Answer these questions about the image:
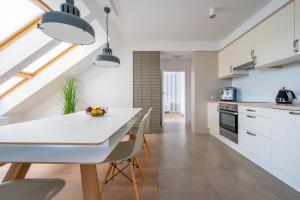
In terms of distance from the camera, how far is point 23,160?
1.05 metres

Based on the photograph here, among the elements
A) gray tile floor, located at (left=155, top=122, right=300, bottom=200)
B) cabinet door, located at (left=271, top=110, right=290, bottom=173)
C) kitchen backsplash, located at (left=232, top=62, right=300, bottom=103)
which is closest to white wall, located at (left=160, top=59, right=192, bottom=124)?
kitchen backsplash, located at (left=232, top=62, right=300, bottom=103)

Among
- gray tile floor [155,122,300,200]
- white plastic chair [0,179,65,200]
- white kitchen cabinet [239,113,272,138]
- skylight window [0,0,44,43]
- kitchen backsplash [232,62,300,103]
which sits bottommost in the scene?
gray tile floor [155,122,300,200]

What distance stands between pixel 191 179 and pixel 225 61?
3.17m

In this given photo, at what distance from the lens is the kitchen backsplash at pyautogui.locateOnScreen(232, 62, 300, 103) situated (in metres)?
2.52

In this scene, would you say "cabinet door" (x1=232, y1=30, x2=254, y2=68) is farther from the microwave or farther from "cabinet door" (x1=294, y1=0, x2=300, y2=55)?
"cabinet door" (x1=294, y1=0, x2=300, y2=55)

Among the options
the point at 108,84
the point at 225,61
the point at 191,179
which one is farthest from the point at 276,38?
the point at 108,84

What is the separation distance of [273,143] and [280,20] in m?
1.66

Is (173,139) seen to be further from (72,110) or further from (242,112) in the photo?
(72,110)

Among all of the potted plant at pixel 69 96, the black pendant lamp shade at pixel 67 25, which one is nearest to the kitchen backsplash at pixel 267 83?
the black pendant lamp shade at pixel 67 25

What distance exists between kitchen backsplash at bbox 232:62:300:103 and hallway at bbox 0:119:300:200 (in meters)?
1.22

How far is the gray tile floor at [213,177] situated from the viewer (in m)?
1.85

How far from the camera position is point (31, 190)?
91cm

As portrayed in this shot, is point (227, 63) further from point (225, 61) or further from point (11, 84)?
point (11, 84)

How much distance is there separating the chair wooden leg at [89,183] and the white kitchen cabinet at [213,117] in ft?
11.3
